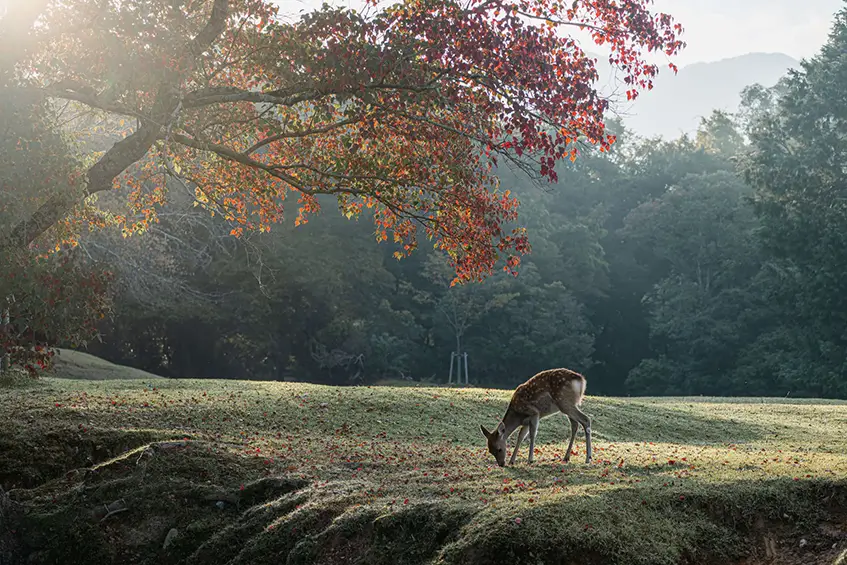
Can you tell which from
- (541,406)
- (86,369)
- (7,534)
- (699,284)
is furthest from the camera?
(699,284)

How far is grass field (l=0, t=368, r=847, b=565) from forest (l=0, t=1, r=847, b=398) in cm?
1995

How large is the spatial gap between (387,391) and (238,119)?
6.13m

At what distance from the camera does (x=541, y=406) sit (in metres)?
10.6

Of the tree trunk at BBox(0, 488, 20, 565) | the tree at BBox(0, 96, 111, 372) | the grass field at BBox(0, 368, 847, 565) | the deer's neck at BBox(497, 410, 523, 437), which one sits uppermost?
the tree at BBox(0, 96, 111, 372)

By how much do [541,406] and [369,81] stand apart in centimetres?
463

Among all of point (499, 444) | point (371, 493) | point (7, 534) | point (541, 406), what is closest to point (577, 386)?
point (541, 406)

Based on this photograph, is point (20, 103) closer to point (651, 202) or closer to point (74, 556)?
point (74, 556)

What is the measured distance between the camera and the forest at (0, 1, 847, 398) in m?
39.3

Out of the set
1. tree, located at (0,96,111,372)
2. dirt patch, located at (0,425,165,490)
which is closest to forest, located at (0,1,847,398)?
dirt patch, located at (0,425,165,490)

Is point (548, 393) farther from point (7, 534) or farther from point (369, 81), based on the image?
point (7, 534)

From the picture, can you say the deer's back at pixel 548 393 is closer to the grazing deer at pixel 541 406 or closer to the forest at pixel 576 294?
the grazing deer at pixel 541 406

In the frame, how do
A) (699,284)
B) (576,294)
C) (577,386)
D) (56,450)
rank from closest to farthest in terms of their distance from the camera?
(577,386) → (56,450) → (699,284) → (576,294)

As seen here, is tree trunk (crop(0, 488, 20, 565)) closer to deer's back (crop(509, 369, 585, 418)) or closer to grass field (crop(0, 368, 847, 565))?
grass field (crop(0, 368, 847, 565))

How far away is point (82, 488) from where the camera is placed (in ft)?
32.3
